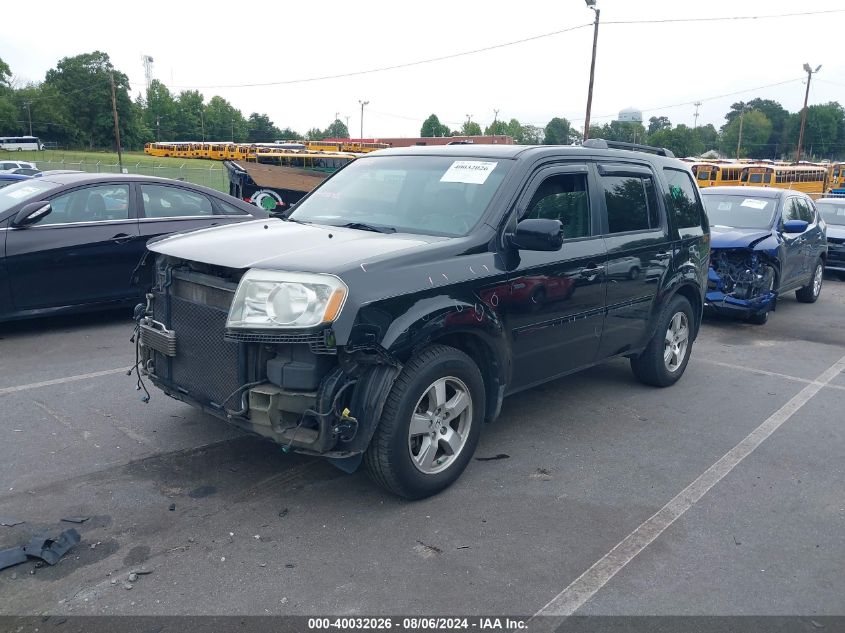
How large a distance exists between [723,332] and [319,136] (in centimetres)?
13038

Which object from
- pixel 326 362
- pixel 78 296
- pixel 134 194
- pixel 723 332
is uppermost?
pixel 134 194

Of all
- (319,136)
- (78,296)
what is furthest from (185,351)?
(319,136)

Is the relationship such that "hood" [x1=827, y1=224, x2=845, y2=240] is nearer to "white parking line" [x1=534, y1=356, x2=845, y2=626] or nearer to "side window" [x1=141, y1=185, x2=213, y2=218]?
"white parking line" [x1=534, y1=356, x2=845, y2=626]

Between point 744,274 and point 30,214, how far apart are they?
845 cm

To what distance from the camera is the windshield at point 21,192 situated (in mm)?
7328

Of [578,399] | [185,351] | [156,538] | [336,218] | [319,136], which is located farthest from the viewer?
[319,136]

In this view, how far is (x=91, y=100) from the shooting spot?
319ft

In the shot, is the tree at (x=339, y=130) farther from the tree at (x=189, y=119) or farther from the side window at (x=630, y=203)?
the side window at (x=630, y=203)

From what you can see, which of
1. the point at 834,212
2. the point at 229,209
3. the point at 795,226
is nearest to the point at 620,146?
the point at 229,209

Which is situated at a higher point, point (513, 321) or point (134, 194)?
point (134, 194)

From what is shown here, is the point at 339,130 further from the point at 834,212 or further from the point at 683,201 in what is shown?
the point at 683,201

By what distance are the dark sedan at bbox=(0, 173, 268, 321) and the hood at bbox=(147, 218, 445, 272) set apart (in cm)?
336

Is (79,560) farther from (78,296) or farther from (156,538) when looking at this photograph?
(78,296)

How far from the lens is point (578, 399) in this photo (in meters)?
6.08
